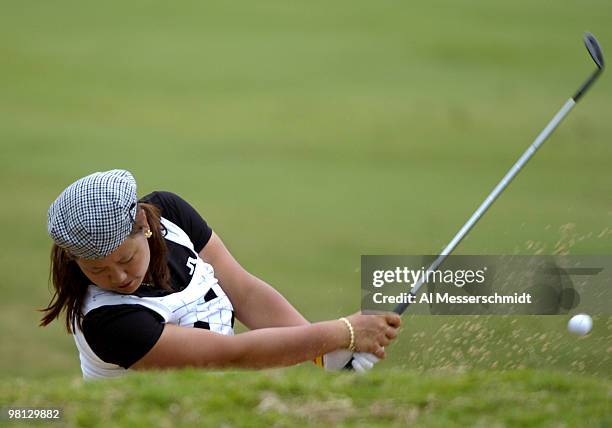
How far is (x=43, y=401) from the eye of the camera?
3.01m

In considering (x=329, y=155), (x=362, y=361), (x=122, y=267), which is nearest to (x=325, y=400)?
(x=362, y=361)

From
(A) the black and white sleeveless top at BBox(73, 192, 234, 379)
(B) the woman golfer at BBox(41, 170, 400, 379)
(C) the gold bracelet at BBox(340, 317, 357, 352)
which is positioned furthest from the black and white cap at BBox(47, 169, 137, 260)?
(C) the gold bracelet at BBox(340, 317, 357, 352)

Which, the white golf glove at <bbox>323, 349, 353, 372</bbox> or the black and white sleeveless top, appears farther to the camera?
the white golf glove at <bbox>323, 349, 353, 372</bbox>

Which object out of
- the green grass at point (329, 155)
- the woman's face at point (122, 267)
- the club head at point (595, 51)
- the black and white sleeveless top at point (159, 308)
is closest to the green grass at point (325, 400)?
the green grass at point (329, 155)

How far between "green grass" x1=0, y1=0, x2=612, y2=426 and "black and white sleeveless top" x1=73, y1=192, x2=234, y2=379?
9.0 inches

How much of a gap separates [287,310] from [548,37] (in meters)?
9.11

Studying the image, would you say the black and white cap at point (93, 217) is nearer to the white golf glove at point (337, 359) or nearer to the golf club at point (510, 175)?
the white golf glove at point (337, 359)

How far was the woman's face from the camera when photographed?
131 inches

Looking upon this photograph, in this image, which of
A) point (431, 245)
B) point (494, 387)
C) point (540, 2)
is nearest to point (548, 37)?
point (540, 2)

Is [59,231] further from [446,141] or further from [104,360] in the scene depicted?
[446,141]

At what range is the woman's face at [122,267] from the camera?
131 inches

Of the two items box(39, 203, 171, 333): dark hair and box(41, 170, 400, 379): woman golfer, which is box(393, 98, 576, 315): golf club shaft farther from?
box(39, 203, 171, 333): dark hair

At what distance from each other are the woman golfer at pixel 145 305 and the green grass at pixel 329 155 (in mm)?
256

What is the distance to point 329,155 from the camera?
396 inches
